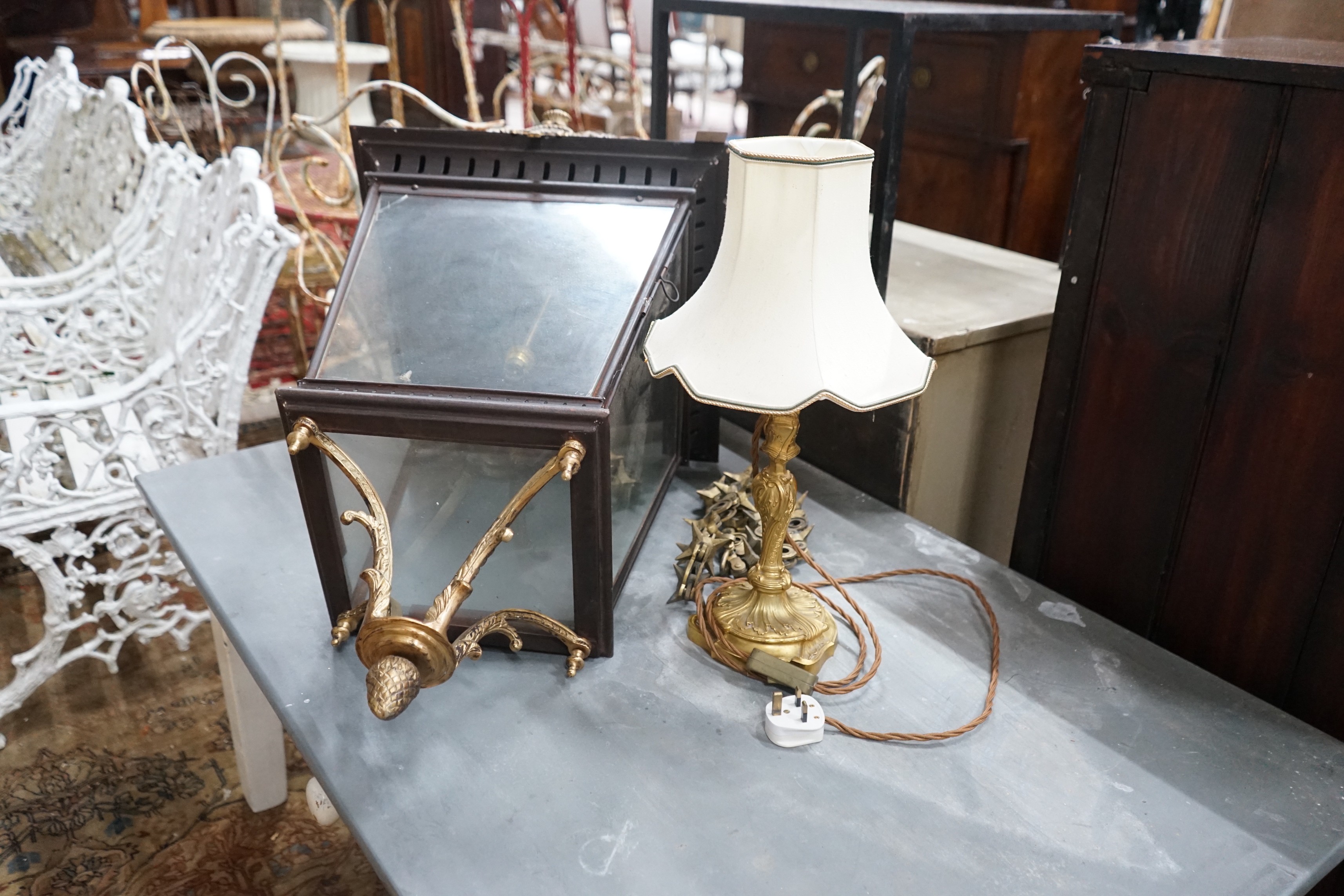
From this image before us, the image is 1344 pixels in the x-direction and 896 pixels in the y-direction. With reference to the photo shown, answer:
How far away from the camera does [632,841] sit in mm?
727

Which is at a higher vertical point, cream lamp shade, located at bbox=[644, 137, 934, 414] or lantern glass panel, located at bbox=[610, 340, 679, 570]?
cream lamp shade, located at bbox=[644, 137, 934, 414]

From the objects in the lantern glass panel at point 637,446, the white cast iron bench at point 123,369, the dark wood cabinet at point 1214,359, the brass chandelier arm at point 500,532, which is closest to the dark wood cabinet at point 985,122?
the dark wood cabinet at point 1214,359

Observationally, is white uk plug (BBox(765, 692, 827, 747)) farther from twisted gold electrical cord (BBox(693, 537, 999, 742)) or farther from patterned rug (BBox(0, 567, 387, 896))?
patterned rug (BBox(0, 567, 387, 896))

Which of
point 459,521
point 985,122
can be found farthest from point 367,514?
point 985,122

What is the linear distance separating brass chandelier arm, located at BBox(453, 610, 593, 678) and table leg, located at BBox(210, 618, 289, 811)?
522 mm

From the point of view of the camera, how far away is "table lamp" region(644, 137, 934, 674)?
0.73m

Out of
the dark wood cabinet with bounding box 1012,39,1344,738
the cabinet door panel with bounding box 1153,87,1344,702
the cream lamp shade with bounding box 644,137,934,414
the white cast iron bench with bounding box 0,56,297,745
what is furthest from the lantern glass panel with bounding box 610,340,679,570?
the white cast iron bench with bounding box 0,56,297,745

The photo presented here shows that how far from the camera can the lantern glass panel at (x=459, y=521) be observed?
829 mm

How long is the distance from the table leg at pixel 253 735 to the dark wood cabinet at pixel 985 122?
1.54 meters

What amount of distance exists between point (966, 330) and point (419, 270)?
0.65 metres

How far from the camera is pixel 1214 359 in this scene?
87 centimetres

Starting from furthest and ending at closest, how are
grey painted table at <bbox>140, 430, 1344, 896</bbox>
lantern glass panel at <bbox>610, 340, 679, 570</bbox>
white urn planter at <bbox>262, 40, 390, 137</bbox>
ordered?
white urn planter at <bbox>262, 40, 390, 137</bbox> < lantern glass panel at <bbox>610, 340, 679, 570</bbox> < grey painted table at <bbox>140, 430, 1344, 896</bbox>

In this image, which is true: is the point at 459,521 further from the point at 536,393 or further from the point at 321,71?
the point at 321,71

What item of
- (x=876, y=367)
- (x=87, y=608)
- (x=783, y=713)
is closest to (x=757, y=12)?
(x=876, y=367)
